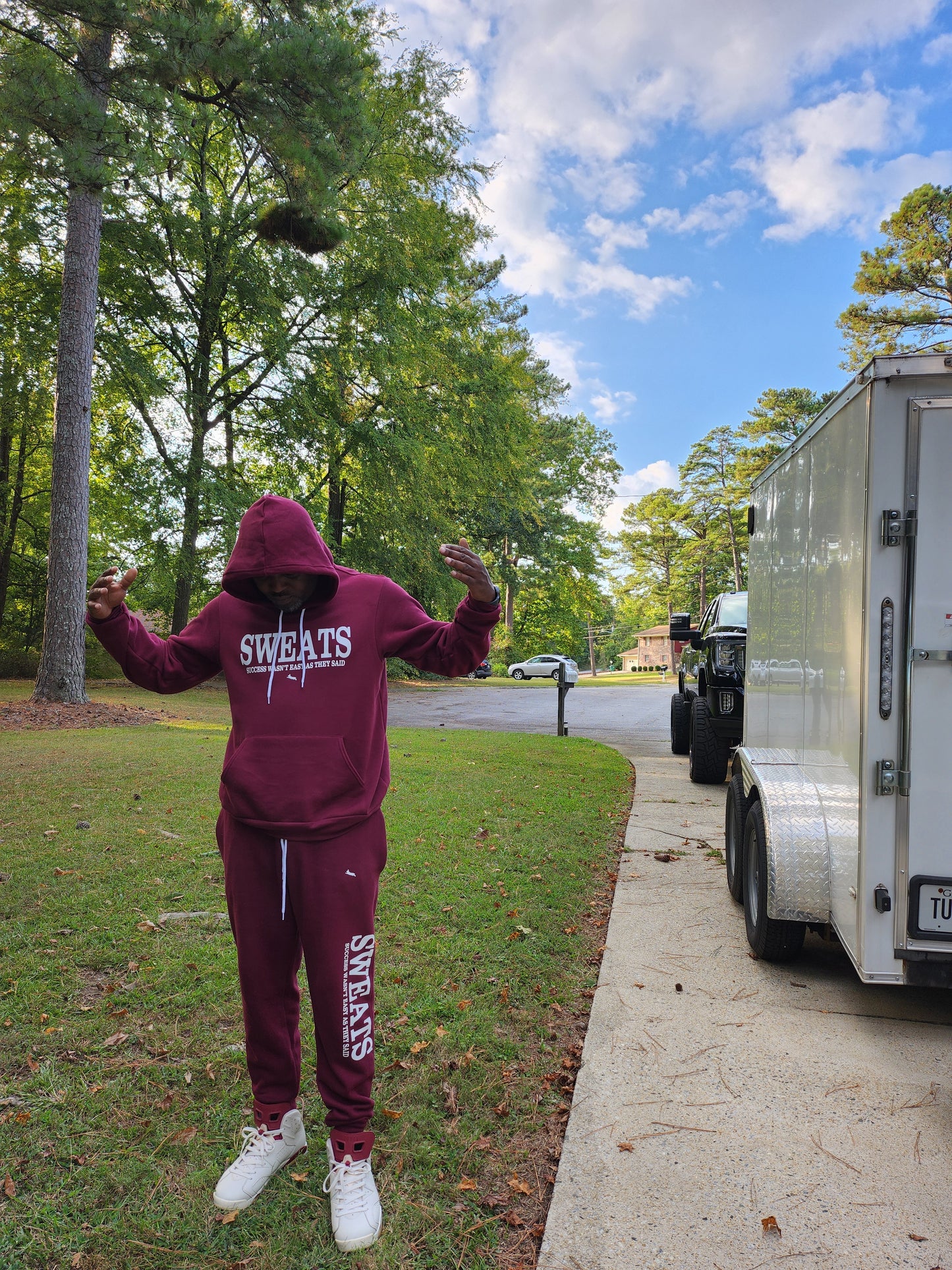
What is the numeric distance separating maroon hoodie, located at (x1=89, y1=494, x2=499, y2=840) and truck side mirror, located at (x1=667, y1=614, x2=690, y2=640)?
8.00 meters

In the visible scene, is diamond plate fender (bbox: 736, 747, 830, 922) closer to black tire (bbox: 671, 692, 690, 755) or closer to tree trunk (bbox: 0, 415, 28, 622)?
black tire (bbox: 671, 692, 690, 755)

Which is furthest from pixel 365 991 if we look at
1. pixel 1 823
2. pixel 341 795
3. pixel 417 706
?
pixel 417 706

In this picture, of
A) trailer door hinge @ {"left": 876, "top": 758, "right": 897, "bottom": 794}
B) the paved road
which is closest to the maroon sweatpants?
trailer door hinge @ {"left": 876, "top": 758, "right": 897, "bottom": 794}

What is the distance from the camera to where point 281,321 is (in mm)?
19734

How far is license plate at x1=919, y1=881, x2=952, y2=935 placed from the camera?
297cm

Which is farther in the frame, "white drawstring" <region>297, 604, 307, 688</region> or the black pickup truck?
the black pickup truck

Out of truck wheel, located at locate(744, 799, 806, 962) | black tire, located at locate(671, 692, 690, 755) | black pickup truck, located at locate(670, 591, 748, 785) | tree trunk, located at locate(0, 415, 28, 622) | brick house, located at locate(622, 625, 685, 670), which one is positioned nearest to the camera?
truck wheel, located at locate(744, 799, 806, 962)

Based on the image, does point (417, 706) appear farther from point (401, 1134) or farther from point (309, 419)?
point (401, 1134)

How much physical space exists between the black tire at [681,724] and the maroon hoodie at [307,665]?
385 inches

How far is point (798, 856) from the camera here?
368cm

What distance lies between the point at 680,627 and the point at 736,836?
18.5ft

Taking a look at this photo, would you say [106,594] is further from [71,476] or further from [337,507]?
[337,507]

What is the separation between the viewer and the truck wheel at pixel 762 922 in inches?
158

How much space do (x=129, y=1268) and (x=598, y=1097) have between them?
1588 mm
